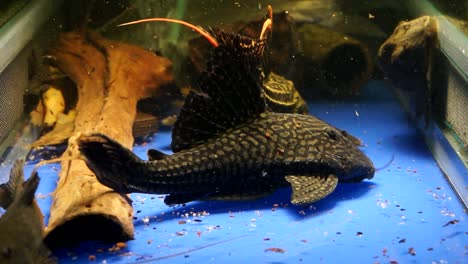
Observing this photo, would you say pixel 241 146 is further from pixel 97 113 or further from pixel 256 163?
pixel 97 113

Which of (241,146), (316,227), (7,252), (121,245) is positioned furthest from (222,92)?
(7,252)

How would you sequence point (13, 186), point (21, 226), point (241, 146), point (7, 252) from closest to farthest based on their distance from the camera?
1. point (7, 252)
2. point (21, 226)
3. point (13, 186)
4. point (241, 146)

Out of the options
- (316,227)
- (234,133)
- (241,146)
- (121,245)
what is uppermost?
(234,133)

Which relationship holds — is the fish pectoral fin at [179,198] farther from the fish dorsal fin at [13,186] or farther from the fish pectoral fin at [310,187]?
the fish dorsal fin at [13,186]

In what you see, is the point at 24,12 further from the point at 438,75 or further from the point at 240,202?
the point at 438,75

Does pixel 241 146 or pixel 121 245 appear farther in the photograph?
pixel 241 146

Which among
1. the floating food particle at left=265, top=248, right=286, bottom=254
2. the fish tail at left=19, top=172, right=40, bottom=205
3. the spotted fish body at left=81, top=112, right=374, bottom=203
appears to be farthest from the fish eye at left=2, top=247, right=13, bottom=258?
the floating food particle at left=265, top=248, right=286, bottom=254

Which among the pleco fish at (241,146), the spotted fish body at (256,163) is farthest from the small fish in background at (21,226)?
the pleco fish at (241,146)
